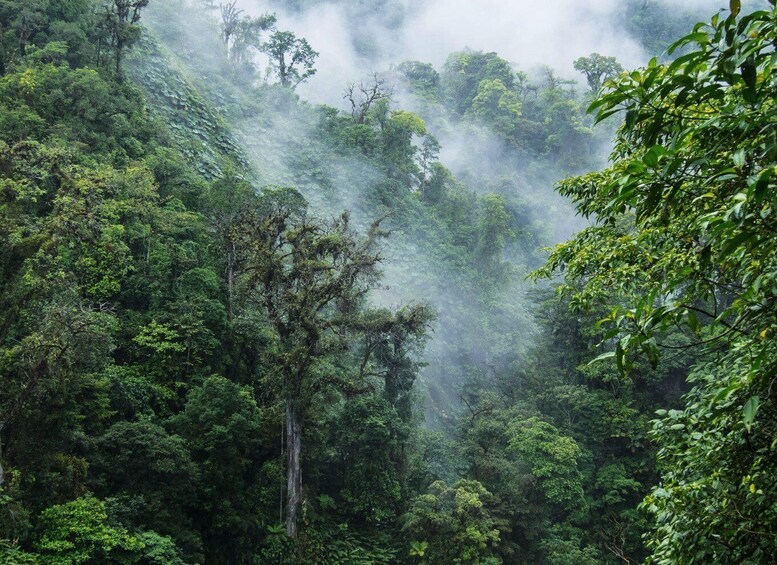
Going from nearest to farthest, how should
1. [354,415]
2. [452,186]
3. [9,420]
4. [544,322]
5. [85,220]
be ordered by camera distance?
1. [9,420]
2. [85,220]
3. [354,415]
4. [544,322]
5. [452,186]

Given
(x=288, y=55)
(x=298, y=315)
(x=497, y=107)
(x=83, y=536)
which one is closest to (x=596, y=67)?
(x=497, y=107)

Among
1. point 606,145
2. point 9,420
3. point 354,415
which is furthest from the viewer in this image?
point 606,145

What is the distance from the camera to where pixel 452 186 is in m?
38.5

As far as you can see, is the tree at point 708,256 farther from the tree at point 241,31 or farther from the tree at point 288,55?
the tree at point 241,31

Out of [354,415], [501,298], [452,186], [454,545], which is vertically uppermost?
[452,186]

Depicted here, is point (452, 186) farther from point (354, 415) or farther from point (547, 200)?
point (354, 415)

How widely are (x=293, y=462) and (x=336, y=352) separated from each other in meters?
2.89

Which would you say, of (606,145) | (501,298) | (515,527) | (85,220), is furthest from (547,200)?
(85,220)

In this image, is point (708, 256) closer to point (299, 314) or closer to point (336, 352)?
point (299, 314)

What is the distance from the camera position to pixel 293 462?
14.4 metres

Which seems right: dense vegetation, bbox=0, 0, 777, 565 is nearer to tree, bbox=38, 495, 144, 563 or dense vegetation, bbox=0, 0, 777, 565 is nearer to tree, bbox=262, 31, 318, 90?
tree, bbox=38, 495, 144, 563

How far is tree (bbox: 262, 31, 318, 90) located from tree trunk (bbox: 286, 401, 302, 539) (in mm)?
28328

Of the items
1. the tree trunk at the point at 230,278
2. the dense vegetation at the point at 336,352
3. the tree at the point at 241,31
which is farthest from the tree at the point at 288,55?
the tree trunk at the point at 230,278

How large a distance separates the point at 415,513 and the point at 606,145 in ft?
137
